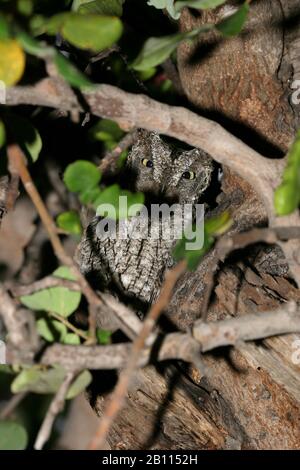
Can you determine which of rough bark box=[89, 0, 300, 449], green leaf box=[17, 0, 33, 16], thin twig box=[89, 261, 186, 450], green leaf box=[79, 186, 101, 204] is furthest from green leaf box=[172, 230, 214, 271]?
rough bark box=[89, 0, 300, 449]

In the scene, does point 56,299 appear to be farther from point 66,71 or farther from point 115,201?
point 66,71

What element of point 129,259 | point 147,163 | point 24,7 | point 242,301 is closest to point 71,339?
point 24,7

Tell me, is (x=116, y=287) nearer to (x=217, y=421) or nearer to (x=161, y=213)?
(x=161, y=213)

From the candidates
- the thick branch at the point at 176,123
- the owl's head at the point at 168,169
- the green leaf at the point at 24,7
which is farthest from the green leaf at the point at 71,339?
the owl's head at the point at 168,169

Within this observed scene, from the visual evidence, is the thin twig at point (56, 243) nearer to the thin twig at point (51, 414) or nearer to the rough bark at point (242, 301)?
the thin twig at point (51, 414)

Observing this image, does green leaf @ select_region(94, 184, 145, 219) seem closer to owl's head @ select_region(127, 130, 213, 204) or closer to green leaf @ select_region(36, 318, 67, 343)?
green leaf @ select_region(36, 318, 67, 343)
